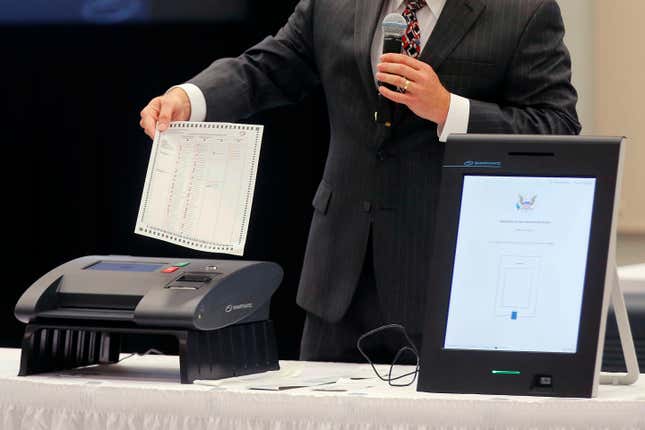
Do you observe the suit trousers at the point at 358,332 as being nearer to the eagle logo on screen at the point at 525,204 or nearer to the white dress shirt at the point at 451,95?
the white dress shirt at the point at 451,95

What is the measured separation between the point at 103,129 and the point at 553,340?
9.63 ft

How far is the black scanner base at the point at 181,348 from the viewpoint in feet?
5.14

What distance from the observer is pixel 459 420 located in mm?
1327

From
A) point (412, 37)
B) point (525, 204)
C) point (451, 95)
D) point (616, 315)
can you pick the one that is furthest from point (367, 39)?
point (616, 315)

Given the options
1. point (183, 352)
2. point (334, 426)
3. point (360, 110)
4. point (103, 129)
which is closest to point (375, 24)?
point (360, 110)

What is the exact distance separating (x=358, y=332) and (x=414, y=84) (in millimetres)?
478

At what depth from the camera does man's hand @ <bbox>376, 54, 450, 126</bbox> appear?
1.72 metres

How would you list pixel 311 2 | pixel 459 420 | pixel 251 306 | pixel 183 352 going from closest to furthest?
pixel 459 420
pixel 183 352
pixel 251 306
pixel 311 2

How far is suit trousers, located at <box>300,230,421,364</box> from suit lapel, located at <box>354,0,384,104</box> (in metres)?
0.28

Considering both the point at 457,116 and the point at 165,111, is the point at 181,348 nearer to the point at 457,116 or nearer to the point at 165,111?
the point at 165,111

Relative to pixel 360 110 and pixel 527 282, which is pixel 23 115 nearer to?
pixel 360 110

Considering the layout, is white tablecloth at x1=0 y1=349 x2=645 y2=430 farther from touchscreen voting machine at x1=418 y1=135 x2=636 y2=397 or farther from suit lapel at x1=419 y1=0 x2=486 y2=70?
suit lapel at x1=419 y1=0 x2=486 y2=70

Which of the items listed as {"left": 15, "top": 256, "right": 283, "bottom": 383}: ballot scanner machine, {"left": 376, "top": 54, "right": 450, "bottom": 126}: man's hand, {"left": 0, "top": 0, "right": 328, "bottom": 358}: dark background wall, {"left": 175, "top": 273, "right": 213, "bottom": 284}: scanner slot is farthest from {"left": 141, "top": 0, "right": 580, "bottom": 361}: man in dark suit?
{"left": 0, "top": 0, "right": 328, "bottom": 358}: dark background wall

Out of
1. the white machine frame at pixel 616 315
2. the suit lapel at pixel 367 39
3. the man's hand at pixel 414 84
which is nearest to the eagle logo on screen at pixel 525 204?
the white machine frame at pixel 616 315
